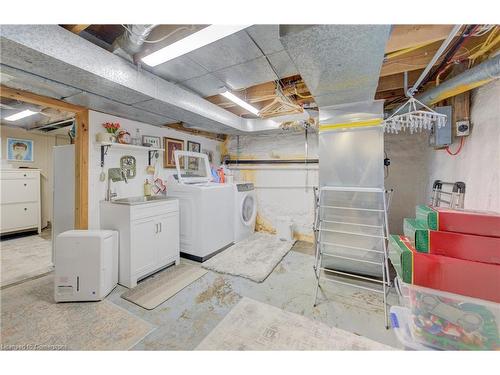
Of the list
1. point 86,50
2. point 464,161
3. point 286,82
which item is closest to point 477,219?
point 464,161

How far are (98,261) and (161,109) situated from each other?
5.88 feet

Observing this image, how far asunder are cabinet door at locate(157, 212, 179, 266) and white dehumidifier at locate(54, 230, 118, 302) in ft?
2.11

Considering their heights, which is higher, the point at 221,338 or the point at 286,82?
the point at 286,82

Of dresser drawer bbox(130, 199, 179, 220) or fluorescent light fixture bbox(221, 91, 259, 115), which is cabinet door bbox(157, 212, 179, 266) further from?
fluorescent light fixture bbox(221, 91, 259, 115)

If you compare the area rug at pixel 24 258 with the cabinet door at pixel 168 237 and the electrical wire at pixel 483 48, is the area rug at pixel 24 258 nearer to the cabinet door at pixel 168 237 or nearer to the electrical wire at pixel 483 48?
the cabinet door at pixel 168 237

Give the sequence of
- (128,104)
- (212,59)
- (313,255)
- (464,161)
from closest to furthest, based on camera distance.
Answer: (212,59) → (464,161) → (128,104) → (313,255)

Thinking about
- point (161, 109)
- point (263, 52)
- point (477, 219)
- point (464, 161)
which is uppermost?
point (263, 52)

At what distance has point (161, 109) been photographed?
237 centimetres

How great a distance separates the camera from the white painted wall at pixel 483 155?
144 cm

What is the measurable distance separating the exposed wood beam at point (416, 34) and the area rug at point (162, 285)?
297cm

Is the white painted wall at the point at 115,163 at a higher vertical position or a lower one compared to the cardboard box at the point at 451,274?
higher

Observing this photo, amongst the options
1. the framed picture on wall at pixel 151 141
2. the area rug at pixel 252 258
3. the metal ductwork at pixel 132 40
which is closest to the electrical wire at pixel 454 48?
the metal ductwork at pixel 132 40

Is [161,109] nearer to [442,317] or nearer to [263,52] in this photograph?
[263,52]
